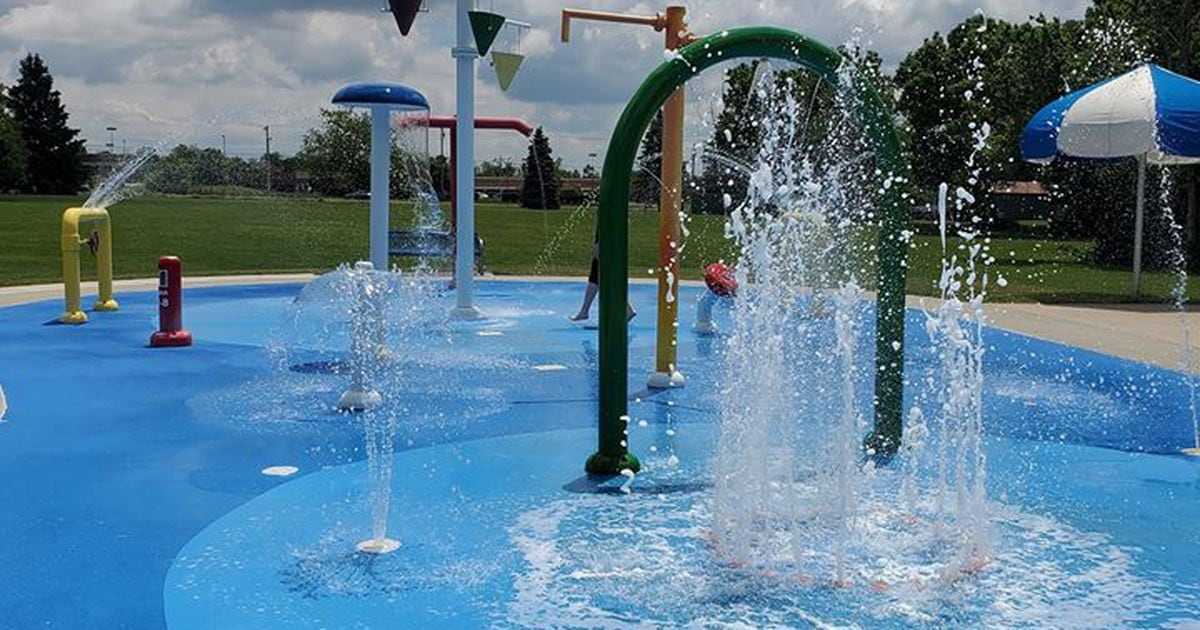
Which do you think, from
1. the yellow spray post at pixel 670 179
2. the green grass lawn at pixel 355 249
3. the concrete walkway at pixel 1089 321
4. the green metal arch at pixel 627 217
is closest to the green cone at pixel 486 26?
the yellow spray post at pixel 670 179

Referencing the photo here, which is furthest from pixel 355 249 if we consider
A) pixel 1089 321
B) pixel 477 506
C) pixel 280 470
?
pixel 477 506

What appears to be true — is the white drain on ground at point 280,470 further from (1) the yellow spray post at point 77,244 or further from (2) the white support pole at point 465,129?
(1) the yellow spray post at point 77,244

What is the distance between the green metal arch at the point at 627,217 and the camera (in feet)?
20.4

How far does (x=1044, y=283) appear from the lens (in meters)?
20.0

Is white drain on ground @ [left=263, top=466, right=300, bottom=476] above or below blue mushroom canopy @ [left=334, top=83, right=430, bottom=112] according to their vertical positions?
below

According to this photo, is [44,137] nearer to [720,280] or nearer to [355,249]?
[355,249]

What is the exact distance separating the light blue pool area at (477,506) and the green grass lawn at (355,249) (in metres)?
9.15

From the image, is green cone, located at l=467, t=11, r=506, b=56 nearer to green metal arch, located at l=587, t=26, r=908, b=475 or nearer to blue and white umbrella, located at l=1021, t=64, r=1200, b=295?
green metal arch, located at l=587, t=26, r=908, b=475

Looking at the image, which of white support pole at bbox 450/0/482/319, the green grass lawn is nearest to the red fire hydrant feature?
white support pole at bbox 450/0/482/319

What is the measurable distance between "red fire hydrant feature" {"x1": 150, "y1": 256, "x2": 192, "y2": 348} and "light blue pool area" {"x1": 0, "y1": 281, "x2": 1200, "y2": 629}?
457 millimetres

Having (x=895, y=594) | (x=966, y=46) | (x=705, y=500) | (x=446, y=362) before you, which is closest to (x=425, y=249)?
(x=446, y=362)

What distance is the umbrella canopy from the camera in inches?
570

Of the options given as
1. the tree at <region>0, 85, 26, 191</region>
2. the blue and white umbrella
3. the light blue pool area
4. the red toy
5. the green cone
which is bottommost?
the light blue pool area

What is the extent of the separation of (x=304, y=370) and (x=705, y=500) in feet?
16.4
